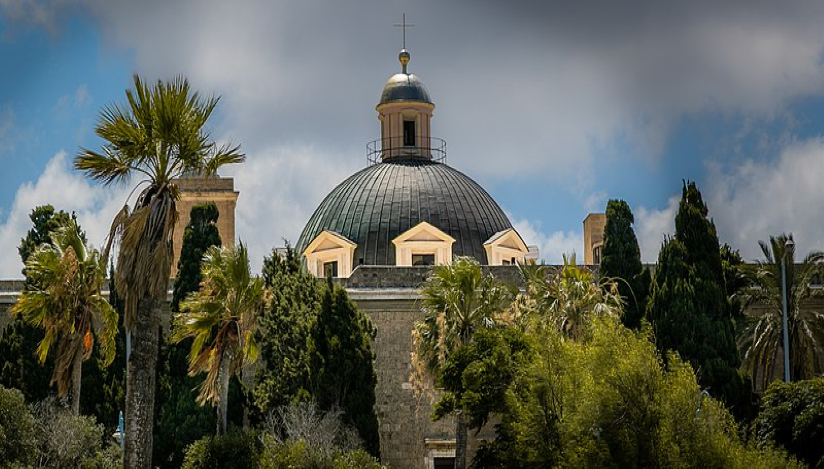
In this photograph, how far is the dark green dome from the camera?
162ft

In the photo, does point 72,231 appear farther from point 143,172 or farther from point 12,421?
point 143,172

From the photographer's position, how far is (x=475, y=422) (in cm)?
3266

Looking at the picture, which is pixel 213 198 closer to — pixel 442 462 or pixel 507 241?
pixel 507 241

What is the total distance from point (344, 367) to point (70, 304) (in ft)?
22.0

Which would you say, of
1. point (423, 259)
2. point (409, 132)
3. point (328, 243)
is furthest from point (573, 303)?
point (409, 132)

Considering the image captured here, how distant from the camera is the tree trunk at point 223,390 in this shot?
33688 mm

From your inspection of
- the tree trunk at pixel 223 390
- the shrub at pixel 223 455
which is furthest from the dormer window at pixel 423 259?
the shrub at pixel 223 455

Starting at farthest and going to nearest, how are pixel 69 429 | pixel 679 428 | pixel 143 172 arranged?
pixel 69 429, pixel 679 428, pixel 143 172

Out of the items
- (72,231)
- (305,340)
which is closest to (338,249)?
(305,340)

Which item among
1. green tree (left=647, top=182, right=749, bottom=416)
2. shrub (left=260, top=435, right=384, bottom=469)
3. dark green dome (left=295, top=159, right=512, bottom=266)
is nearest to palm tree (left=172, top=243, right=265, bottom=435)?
shrub (left=260, top=435, right=384, bottom=469)

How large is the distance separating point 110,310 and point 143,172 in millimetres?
8509

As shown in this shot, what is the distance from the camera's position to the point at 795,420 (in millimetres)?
32125

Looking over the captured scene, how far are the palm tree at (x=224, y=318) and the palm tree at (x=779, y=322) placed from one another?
12882 millimetres

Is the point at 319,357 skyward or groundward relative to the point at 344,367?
skyward
